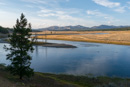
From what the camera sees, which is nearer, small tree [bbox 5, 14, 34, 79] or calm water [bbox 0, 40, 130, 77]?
small tree [bbox 5, 14, 34, 79]

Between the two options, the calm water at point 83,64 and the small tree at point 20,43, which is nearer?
the small tree at point 20,43

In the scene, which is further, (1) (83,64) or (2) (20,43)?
(1) (83,64)

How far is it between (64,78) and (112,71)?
11.4m

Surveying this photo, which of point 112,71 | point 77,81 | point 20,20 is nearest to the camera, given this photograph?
point 20,20

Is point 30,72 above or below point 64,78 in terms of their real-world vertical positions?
above

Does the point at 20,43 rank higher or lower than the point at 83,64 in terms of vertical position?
higher

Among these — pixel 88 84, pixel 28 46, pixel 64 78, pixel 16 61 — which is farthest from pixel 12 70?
pixel 88 84

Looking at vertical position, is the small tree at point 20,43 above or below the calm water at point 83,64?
above

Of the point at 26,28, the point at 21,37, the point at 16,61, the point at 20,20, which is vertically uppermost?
the point at 20,20

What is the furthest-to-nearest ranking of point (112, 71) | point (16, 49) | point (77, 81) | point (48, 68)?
point (48, 68), point (112, 71), point (77, 81), point (16, 49)

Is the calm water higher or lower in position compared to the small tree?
lower

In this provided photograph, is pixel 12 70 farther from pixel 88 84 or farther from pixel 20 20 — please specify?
pixel 88 84

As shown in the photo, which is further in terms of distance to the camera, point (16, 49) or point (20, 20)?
point (16, 49)

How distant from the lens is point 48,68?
97.5 feet
